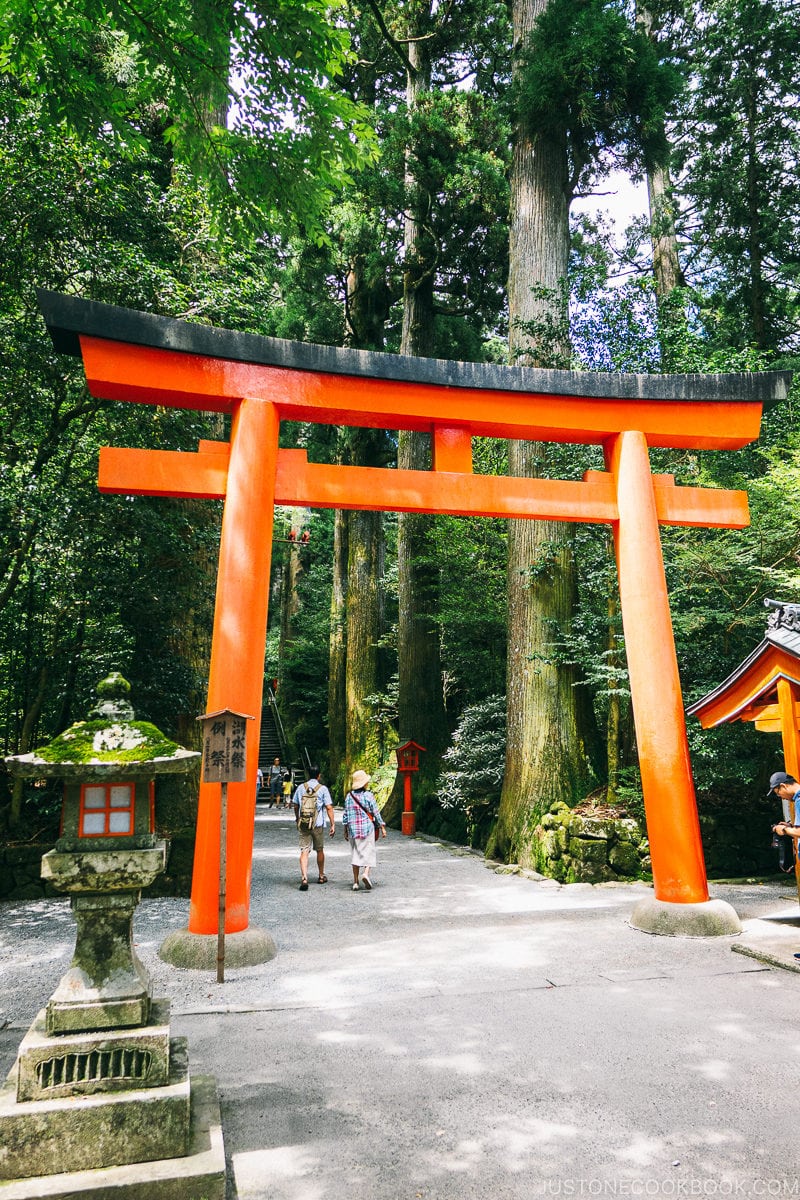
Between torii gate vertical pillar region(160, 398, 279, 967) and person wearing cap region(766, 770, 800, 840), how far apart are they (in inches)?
162

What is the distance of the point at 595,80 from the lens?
8.75 m

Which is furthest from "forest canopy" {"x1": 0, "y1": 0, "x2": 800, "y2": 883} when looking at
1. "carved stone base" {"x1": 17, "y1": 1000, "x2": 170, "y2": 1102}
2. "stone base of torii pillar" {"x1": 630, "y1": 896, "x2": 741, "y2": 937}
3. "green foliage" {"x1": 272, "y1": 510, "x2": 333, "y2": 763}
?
"green foliage" {"x1": 272, "y1": 510, "x2": 333, "y2": 763}

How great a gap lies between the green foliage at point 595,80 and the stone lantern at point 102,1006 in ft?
31.7

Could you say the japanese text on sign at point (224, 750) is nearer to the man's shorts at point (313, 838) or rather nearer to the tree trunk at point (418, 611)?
the man's shorts at point (313, 838)

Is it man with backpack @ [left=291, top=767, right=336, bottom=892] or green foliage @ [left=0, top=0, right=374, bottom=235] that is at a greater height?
green foliage @ [left=0, top=0, right=374, bottom=235]

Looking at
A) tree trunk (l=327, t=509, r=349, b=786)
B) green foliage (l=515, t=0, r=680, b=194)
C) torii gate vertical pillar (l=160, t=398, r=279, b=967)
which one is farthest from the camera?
tree trunk (l=327, t=509, r=349, b=786)

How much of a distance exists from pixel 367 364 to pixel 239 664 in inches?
110

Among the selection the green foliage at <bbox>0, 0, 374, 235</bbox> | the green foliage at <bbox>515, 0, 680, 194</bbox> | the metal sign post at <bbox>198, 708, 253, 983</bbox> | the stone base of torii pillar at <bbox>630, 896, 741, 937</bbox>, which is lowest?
the stone base of torii pillar at <bbox>630, 896, 741, 937</bbox>

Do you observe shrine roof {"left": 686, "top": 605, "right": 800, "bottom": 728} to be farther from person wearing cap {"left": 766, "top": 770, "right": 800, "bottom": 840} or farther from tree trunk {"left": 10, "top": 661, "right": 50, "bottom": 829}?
tree trunk {"left": 10, "top": 661, "right": 50, "bottom": 829}

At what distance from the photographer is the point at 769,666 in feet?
19.9

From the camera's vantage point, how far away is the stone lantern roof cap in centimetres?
281

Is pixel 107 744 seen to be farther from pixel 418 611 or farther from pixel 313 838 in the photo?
pixel 418 611

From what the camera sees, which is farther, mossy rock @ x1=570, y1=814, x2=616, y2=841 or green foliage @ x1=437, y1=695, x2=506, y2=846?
green foliage @ x1=437, y1=695, x2=506, y2=846

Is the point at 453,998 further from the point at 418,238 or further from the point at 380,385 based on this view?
the point at 418,238
